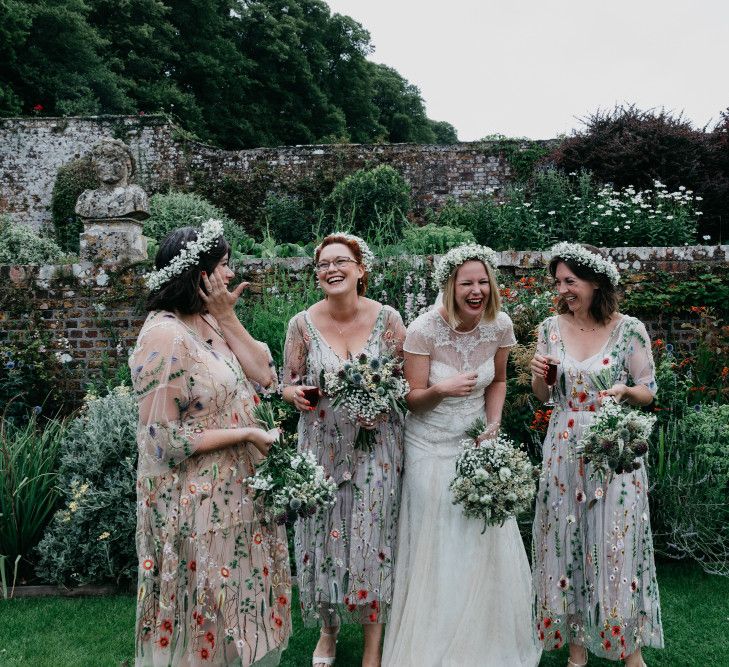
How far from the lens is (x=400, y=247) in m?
6.89

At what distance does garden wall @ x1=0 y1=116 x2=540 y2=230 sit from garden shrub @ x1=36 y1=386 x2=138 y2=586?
466 inches

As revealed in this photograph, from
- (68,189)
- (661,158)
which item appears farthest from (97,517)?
(68,189)

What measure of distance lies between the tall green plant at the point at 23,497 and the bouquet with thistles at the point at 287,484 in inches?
107

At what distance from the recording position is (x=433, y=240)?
25.1 feet

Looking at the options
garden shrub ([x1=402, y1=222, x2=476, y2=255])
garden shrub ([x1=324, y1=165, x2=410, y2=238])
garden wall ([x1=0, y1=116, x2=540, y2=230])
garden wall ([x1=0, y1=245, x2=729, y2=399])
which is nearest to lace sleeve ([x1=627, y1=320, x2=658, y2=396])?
garden wall ([x1=0, y1=245, x2=729, y2=399])

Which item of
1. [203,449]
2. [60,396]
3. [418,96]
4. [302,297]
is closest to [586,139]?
[302,297]

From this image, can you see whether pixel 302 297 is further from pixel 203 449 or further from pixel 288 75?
pixel 288 75

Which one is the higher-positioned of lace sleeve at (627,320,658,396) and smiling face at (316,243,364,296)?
smiling face at (316,243,364,296)

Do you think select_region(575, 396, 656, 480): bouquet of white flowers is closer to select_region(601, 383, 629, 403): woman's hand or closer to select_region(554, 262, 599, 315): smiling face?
select_region(601, 383, 629, 403): woman's hand

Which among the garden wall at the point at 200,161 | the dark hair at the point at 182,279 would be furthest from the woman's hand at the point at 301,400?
the garden wall at the point at 200,161

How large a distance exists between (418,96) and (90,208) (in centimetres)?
3193

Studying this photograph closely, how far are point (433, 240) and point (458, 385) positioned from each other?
14.9 ft

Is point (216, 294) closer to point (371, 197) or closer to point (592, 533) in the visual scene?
point (592, 533)

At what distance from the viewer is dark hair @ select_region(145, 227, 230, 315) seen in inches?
105
